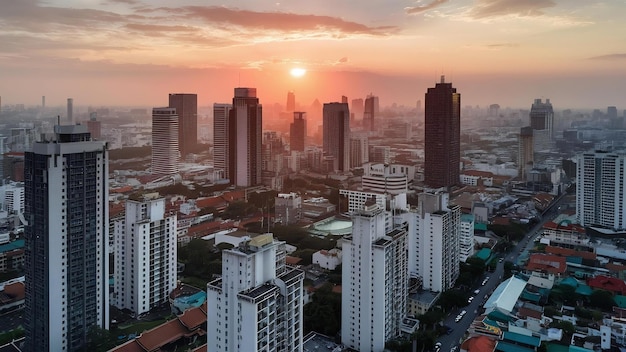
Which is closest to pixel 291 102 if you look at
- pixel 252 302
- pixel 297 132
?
pixel 297 132

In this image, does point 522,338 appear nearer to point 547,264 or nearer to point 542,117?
point 547,264

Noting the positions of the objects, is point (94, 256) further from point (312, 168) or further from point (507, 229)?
point (312, 168)

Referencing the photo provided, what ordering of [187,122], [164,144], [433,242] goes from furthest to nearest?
[187,122], [164,144], [433,242]

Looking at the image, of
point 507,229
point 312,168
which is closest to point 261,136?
point 312,168

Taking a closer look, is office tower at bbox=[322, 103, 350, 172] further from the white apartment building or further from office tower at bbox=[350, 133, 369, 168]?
the white apartment building

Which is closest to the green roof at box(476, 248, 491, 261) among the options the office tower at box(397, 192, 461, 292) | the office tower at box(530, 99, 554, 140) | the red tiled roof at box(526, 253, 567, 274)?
the red tiled roof at box(526, 253, 567, 274)
